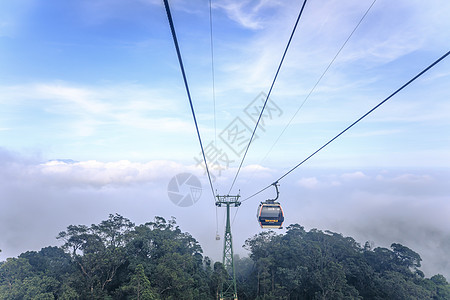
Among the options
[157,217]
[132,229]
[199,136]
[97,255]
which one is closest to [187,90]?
[199,136]

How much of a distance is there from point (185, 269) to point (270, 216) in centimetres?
2001

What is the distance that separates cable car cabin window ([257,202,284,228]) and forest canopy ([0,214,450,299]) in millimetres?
13145

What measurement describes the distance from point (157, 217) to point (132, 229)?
464cm

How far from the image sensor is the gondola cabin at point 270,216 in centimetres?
1672

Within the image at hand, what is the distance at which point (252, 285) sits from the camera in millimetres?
37781

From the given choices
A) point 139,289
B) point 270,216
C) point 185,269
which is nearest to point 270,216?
point 270,216

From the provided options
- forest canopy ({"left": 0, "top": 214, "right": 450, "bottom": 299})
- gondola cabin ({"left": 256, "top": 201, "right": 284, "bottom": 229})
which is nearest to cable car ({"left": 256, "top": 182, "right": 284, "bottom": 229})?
gondola cabin ({"left": 256, "top": 201, "right": 284, "bottom": 229})

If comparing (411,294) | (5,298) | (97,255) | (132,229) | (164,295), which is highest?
(132,229)

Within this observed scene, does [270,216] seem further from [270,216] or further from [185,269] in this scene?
[185,269]

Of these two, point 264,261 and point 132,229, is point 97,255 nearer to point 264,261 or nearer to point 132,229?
point 132,229

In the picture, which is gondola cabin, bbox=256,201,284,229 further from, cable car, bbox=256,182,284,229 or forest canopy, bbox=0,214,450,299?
forest canopy, bbox=0,214,450,299

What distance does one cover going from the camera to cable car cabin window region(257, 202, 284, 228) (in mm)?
16719

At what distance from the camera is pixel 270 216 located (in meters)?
16.8

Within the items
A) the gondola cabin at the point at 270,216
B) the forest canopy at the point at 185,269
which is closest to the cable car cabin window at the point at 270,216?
the gondola cabin at the point at 270,216
